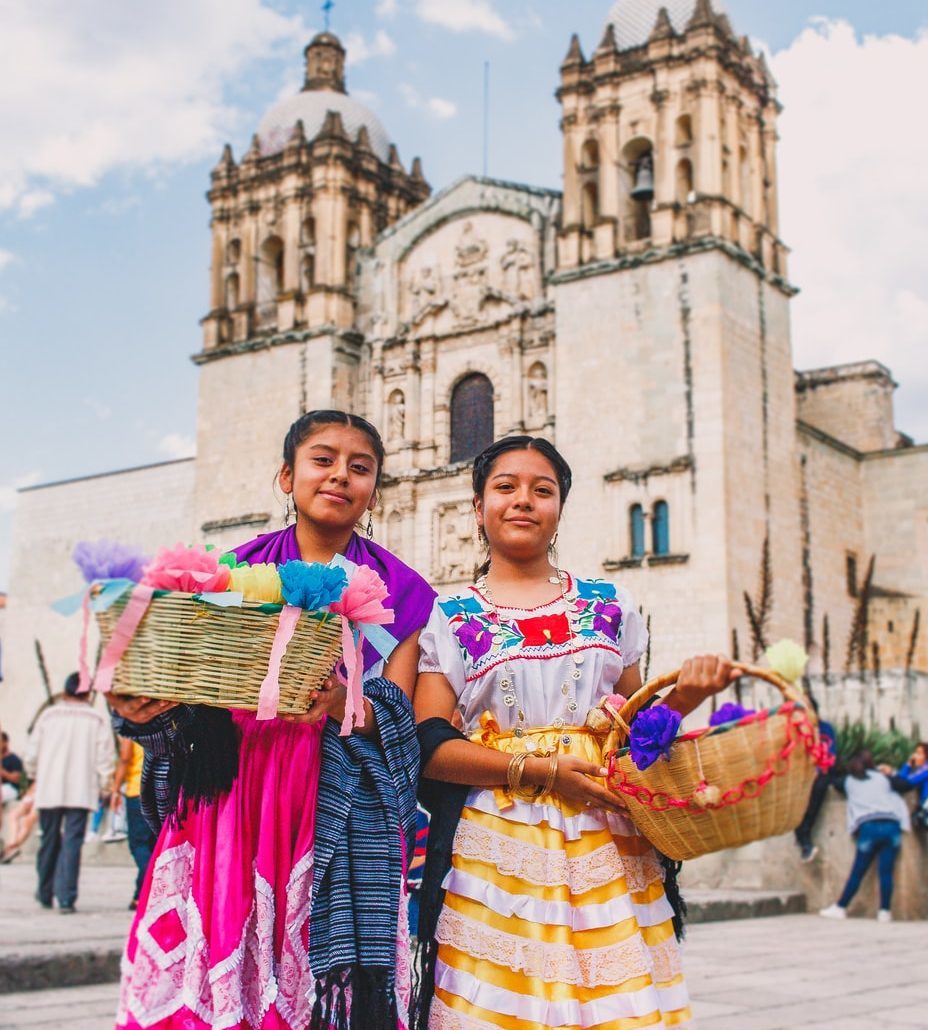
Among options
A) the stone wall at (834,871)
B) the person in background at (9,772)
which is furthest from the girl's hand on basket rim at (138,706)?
the stone wall at (834,871)

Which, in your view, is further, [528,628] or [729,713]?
[528,628]

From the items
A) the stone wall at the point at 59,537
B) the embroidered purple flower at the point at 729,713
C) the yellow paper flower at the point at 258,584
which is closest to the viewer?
the yellow paper flower at the point at 258,584

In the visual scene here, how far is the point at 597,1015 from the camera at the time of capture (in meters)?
2.61

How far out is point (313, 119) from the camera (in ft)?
91.6

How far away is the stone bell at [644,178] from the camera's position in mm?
22062

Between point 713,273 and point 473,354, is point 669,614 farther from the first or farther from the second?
point 473,354

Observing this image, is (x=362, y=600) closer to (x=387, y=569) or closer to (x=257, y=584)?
(x=257, y=584)

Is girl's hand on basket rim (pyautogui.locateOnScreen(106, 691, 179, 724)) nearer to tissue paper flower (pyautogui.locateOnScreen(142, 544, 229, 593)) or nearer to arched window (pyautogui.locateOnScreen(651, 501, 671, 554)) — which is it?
tissue paper flower (pyautogui.locateOnScreen(142, 544, 229, 593))

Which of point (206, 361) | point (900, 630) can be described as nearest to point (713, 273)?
point (900, 630)

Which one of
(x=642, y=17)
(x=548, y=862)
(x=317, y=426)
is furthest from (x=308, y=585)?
(x=642, y=17)

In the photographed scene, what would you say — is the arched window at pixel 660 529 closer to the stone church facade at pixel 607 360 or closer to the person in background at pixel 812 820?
the stone church facade at pixel 607 360

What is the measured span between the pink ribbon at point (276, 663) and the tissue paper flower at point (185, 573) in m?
0.13

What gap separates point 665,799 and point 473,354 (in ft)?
70.8

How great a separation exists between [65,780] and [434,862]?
6.51 m
